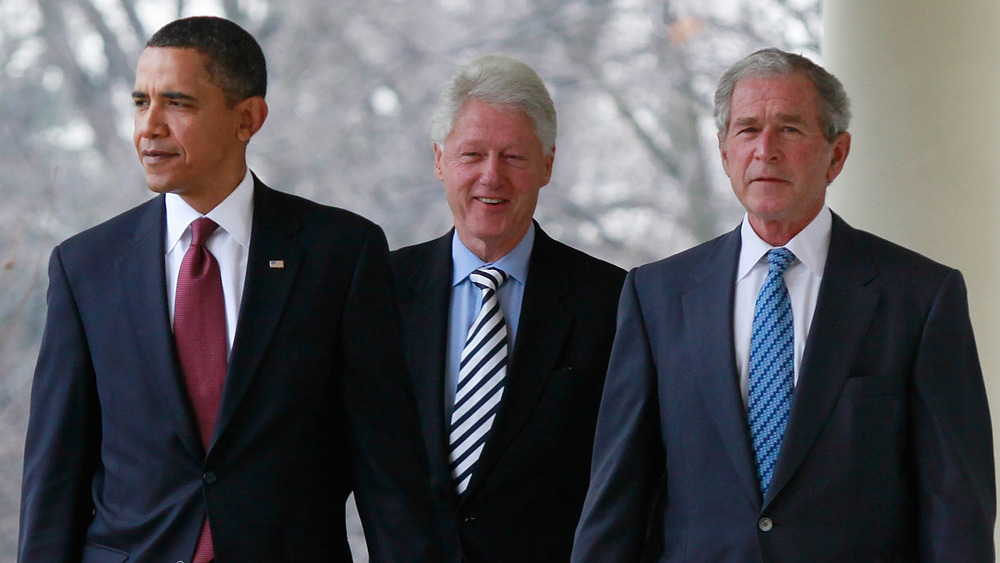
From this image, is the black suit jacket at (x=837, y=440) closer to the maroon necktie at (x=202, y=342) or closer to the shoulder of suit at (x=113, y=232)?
the maroon necktie at (x=202, y=342)

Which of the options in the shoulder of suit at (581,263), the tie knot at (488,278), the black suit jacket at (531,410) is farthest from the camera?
the shoulder of suit at (581,263)

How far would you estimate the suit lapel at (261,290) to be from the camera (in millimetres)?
2557

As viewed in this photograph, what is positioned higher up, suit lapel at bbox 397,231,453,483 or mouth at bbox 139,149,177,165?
mouth at bbox 139,149,177,165

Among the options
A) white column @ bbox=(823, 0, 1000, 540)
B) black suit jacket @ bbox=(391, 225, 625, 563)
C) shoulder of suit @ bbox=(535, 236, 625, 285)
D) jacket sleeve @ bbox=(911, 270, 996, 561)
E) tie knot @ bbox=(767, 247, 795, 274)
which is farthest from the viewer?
white column @ bbox=(823, 0, 1000, 540)

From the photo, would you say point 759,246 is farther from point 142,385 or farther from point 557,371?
point 142,385

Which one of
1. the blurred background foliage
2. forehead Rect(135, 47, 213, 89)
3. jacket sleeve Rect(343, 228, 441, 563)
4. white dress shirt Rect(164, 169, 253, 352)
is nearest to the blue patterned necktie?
jacket sleeve Rect(343, 228, 441, 563)

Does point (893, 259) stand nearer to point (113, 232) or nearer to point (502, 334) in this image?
point (502, 334)

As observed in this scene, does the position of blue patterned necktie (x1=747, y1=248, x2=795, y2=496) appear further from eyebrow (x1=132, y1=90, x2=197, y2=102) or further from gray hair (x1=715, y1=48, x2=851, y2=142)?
eyebrow (x1=132, y1=90, x2=197, y2=102)

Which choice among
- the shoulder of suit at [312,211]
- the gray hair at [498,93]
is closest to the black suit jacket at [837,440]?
the shoulder of suit at [312,211]

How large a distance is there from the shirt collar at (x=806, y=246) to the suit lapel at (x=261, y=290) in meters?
0.93

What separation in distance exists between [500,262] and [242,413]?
3.50 ft

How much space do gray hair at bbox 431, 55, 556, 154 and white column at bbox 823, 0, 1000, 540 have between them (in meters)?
1.11

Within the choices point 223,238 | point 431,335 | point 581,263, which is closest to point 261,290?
point 223,238

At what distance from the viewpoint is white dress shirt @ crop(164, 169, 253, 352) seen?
2.67 metres
